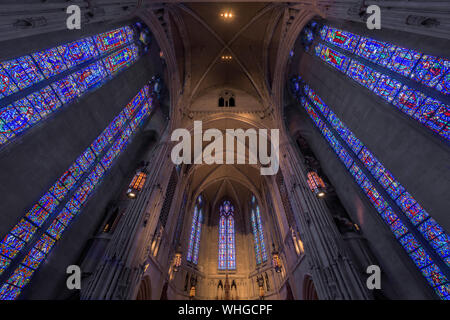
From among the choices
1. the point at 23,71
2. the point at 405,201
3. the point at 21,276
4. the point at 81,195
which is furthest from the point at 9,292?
the point at 405,201

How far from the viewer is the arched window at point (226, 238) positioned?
17625 millimetres

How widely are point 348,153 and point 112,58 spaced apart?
41.4 feet

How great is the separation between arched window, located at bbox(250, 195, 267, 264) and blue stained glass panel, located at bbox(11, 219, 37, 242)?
1544cm

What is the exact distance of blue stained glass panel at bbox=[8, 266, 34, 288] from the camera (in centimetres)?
546

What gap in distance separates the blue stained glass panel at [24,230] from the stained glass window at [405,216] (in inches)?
494

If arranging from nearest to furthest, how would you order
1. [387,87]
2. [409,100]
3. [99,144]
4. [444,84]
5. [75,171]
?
[444,84]
[409,100]
[387,87]
[75,171]
[99,144]

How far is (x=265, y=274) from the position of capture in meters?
15.1

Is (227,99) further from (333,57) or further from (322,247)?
(322,247)

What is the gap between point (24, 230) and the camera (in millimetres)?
5812

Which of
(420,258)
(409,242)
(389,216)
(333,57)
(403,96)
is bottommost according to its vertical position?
(420,258)

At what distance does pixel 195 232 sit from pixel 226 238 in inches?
136
